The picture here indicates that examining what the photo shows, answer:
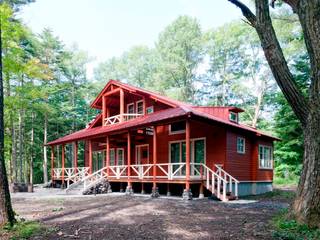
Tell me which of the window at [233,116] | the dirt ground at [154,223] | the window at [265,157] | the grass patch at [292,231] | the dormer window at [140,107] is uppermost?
the dormer window at [140,107]

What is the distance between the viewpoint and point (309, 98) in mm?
6441

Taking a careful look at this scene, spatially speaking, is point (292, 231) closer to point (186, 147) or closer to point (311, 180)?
point (311, 180)

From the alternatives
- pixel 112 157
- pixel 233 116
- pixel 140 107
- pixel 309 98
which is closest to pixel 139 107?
pixel 140 107

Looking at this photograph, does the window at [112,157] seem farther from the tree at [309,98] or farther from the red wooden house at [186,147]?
the tree at [309,98]

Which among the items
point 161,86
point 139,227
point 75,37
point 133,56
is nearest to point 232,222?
Answer: point 139,227

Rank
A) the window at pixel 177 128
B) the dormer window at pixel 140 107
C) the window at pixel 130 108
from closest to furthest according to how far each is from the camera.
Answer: the window at pixel 177 128
the dormer window at pixel 140 107
the window at pixel 130 108

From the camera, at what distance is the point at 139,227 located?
23.4 ft

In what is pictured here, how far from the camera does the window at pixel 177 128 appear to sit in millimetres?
16641

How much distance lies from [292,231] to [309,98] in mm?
2793

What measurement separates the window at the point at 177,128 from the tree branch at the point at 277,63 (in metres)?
9.93

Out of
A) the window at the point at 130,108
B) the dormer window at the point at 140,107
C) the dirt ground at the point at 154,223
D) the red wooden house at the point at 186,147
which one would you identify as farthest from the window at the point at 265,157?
the dirt ground at the point at 154,223

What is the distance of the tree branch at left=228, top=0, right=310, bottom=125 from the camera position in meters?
6.62

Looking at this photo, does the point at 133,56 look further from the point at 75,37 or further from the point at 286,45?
the point at 286,45

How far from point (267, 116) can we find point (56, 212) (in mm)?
29966
